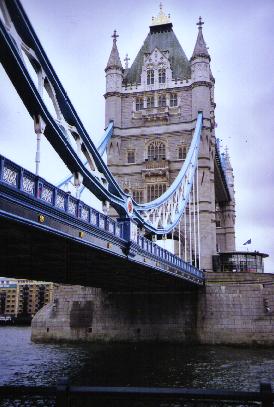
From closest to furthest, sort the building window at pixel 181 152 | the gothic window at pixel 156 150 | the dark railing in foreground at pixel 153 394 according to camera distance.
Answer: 1. the dark railing in foreground at pixel 153 394
2. the building window at pixel 181 152
3. the gothic window at pixel 156 150

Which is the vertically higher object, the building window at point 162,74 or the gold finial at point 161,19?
the gold finial at point 161,19

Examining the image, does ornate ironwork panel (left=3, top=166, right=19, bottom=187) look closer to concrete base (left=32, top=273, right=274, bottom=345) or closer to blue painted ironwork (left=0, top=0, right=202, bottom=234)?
blue painted ironwork (left=0, top=0, right=202, bottom=234)

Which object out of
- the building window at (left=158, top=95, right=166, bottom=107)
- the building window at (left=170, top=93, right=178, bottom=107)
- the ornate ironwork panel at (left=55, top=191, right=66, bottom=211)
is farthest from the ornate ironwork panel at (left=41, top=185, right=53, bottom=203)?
the building window at (left=158, top=95, right=166, bottom=107)

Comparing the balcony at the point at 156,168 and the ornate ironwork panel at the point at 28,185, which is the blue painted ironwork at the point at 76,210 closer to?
the ornate ironwork panel at the point at 28,185

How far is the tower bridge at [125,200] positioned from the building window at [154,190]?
106mm

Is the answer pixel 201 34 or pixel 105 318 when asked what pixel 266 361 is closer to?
pixel 105 318

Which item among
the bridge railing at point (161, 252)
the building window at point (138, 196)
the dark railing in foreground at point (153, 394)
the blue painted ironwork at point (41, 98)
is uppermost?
the building window at point (138, 196)

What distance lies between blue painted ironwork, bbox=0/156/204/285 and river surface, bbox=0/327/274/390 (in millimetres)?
5085

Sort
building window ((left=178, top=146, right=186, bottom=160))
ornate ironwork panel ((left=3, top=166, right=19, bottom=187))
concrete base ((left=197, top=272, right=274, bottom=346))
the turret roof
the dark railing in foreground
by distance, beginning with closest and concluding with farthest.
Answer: the dark railing in foreground
ornate ironwork panel ((left=3, top=166, right=19, bottom=187))
concrete base ((left=197, top=272, right=274, bottom=346))
building window ((left=178, top=146, right=186, bottom=160))
the turret roof

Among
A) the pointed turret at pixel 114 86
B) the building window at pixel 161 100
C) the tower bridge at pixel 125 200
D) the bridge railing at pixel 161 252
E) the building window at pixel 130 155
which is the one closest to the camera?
the tower bridge at pixel 125 200

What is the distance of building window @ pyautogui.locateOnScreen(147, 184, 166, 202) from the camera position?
174 feet

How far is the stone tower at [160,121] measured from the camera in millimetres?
52375

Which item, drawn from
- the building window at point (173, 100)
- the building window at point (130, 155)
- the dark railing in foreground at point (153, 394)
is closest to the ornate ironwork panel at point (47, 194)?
the dark railing in foreground at point (153, 394)

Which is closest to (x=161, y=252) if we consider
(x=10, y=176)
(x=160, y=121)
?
(x=10, y=176)
